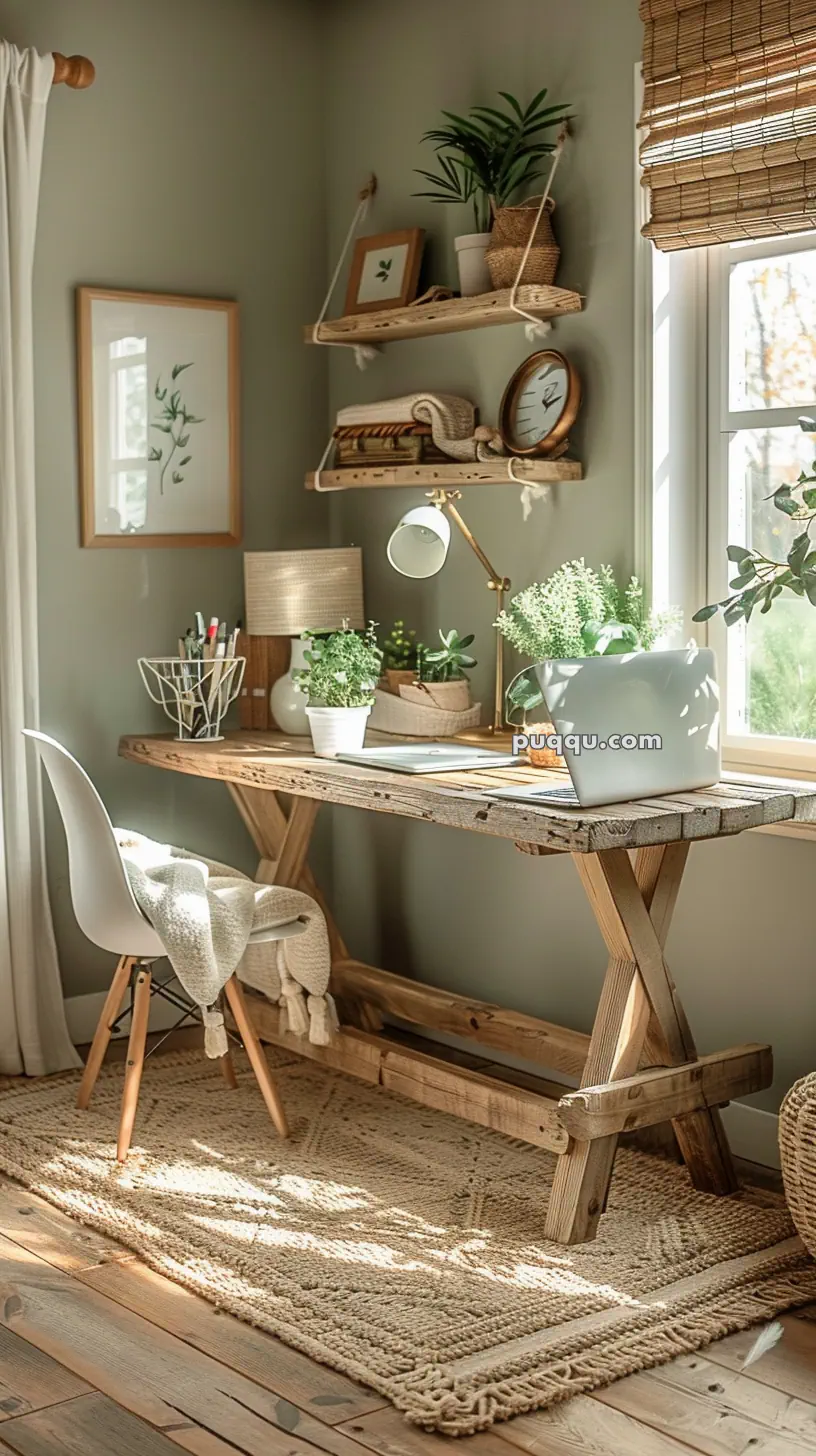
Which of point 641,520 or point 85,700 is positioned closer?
point 641,520

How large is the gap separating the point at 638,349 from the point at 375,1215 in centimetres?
177

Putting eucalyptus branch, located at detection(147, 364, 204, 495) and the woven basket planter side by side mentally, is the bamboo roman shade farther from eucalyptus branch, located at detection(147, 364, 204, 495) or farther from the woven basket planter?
eucalyptus branch, located at detection(147, 364, 204, 495)

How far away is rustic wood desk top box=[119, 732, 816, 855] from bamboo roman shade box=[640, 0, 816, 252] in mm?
1059

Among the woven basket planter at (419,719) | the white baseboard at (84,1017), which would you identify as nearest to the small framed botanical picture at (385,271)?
the woven basket planter at (419,719)

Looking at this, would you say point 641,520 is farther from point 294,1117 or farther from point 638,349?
point 294,1117

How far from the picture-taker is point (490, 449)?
3.59 metres

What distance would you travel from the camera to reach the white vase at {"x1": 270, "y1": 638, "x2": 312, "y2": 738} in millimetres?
3775

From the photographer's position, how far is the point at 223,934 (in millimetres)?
3168

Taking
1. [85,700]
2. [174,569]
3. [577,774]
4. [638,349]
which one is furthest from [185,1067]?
[638,349]

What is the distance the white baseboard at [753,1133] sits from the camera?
10.4 ft

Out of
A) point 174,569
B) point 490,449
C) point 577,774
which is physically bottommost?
point 577,774

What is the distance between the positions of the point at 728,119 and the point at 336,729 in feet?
4.59

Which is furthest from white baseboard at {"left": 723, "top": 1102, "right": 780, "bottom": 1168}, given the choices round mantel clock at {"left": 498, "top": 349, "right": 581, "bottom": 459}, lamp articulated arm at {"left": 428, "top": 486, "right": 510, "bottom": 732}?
round mantel clock at {"left": 498, "top": 349, "right": 581, "bottom": 459}

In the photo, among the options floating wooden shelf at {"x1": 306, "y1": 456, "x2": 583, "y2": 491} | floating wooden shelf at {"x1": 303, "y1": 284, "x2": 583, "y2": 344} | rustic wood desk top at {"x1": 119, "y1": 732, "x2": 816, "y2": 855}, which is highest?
floating wooden shelf at {"x1": 303, "y1": 284, "x2": 583, "y2": 344}
